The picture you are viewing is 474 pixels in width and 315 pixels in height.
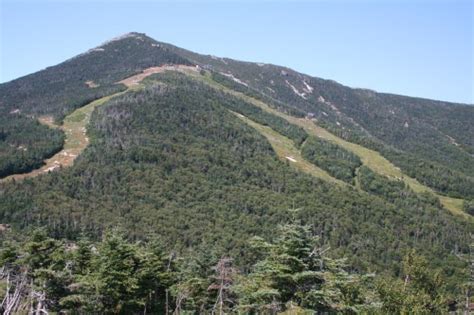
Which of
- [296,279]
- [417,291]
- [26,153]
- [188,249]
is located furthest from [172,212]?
[296,279]

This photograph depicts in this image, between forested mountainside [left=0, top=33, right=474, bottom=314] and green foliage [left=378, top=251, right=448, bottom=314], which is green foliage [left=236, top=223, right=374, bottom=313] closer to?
forested mountainside [left=0, top=33, right=474, bottom=314]

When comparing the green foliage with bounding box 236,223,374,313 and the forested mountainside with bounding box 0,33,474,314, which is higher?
the green foliage with bounding box 236,223,374,313

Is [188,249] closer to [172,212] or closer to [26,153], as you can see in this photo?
[172,212]

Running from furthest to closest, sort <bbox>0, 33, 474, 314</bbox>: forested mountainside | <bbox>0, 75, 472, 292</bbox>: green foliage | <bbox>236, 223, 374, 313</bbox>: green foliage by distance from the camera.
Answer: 1. <bbox>0, 75, 472, 292</bbox>: green foliage
2. <bbox>0, 33, 474, 314</bbox>: forested mountainside
3. <bbox>236, 223, 374, 313</bbox>: green foliage

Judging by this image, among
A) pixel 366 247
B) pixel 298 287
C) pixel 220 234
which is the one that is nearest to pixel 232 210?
pixel 220 234

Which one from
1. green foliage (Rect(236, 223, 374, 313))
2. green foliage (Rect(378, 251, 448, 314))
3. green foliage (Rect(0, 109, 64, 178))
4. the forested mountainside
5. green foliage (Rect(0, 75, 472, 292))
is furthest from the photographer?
green foliage (Rect(0, 109, 64, 178))

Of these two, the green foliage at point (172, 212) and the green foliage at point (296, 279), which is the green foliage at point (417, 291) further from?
the green foliage at point (172, 212)

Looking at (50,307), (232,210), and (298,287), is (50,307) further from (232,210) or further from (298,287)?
(232,210)

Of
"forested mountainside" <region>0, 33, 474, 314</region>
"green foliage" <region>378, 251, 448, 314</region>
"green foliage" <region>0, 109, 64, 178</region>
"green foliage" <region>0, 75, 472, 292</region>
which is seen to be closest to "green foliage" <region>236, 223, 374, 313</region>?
"forested mountainside" <region>0, 33, 474, 314</region>

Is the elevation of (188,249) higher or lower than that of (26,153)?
lower

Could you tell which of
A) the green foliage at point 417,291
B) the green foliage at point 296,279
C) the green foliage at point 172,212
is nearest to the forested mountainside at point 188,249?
the green foliage at point 296,279

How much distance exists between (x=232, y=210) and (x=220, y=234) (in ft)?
77.6

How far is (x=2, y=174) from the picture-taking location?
172875 millimetres

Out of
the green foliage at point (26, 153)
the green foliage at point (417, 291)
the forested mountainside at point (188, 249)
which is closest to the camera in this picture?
the forested mountainside at point (188, 249)
